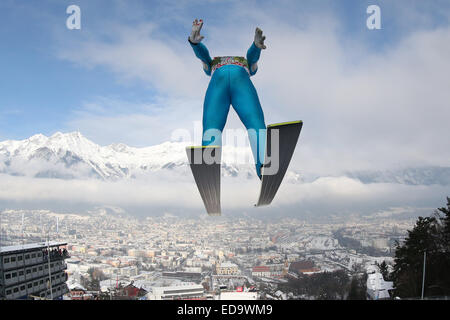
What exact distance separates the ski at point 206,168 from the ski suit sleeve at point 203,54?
1425mm

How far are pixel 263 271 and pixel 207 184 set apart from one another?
13046 millimetres

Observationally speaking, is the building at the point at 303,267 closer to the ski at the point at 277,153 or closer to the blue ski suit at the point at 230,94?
the ski at the point at 277,153

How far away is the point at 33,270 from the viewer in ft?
49.7

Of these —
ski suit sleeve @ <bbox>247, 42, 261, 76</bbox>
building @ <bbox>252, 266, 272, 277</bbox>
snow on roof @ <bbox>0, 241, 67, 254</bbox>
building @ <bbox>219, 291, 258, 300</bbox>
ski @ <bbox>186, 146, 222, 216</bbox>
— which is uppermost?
ski suit sleeve @ <bbox>247, 42, 261, 76</bbox>

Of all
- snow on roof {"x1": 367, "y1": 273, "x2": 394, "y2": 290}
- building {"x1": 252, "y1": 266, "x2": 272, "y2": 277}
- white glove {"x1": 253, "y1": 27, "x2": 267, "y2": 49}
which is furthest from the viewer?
snow on roof {"x1": 367, "y1": 273, "x2": 394, "y2": 290}

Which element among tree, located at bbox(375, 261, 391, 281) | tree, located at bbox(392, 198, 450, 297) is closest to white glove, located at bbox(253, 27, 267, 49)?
tree, located at bbox(392, 198, 450, 297)

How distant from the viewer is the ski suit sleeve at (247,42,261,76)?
484 centimetres

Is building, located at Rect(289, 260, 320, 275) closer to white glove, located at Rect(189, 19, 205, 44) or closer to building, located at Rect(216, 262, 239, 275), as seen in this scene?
building, located at Rect(216, 262, 239, 275)

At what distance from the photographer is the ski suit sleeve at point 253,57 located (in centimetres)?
484

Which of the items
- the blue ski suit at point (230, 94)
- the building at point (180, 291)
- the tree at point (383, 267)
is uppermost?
the blue ski suit at point (230, 94)

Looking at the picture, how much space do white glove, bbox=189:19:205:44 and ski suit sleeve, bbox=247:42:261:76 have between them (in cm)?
71

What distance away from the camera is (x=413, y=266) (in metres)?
15.0

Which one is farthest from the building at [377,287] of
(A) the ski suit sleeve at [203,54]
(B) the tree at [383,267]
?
(A) the ski suit sleeve at [203,54]

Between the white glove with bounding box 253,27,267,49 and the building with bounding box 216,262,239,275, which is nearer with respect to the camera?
the white glove with bounding box 253,27,267,49
